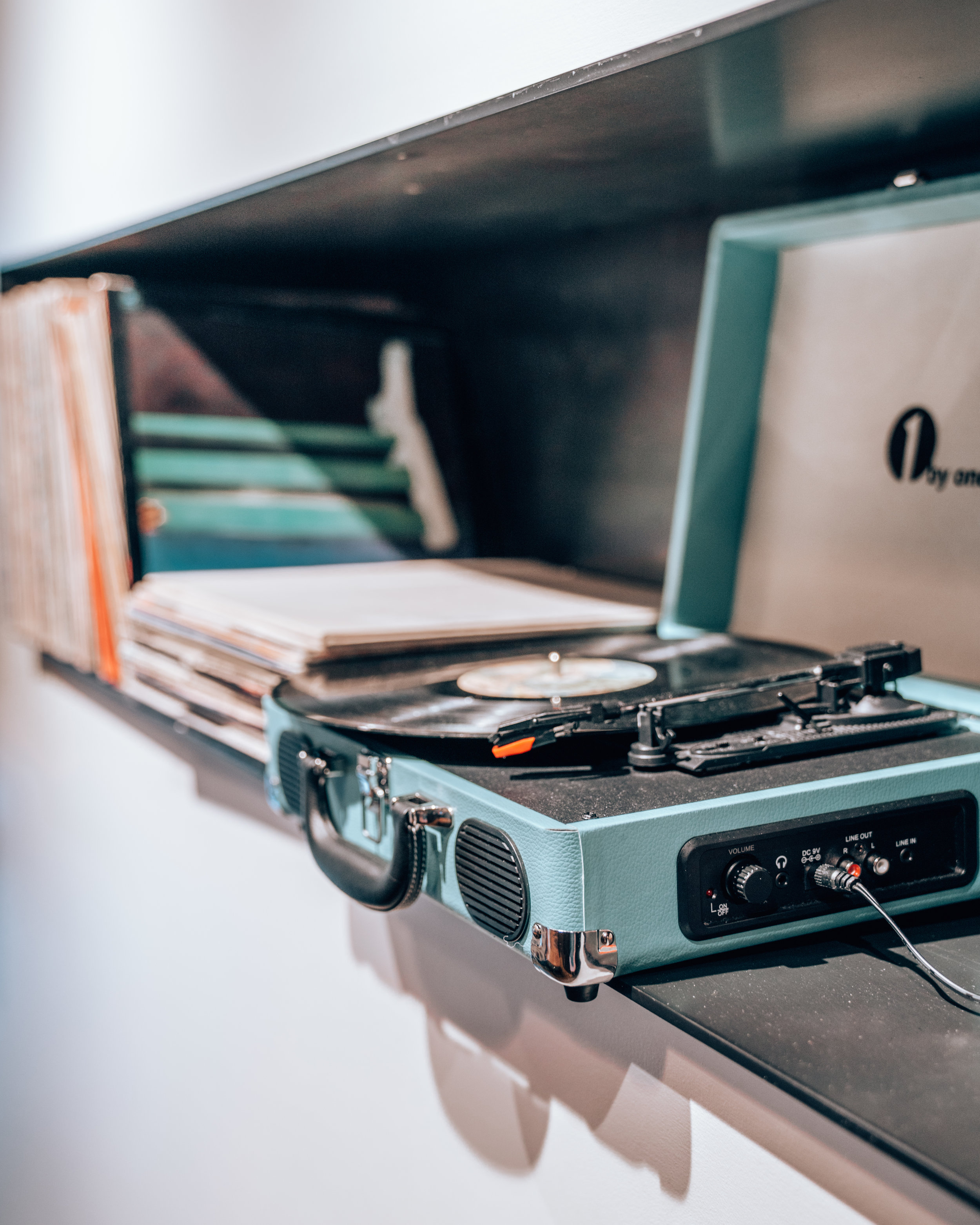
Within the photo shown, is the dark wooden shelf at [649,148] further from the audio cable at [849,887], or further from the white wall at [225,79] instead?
the audio cable at [849,887]

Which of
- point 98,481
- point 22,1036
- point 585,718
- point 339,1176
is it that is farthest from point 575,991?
point 22,1036

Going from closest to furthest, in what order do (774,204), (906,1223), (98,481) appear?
1. (906,1223)
2. (774,204)
3. (98,481)

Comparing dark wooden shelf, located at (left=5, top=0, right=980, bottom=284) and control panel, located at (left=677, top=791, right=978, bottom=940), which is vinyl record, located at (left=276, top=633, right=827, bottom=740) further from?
dark wooden shelf, located at (left=5, top=0, right=980, bottom=284)

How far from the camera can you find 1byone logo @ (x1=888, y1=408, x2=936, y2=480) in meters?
0.84

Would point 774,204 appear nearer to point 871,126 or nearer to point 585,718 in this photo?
point 871,126

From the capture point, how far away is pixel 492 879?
58 cm

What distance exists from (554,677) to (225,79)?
2.07ft

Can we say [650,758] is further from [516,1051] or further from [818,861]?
[516,1051]

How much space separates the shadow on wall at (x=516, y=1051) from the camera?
618 millimetres

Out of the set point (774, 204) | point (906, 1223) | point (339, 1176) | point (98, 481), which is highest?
point (774, 204)

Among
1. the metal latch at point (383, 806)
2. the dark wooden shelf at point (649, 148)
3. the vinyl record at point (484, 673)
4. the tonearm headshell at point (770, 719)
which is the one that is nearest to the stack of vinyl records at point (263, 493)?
the dark wooden shelf at point (649, 148)

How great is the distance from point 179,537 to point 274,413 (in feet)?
0.62

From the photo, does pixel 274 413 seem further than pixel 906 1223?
Answer: Yes

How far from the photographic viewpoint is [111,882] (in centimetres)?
141
